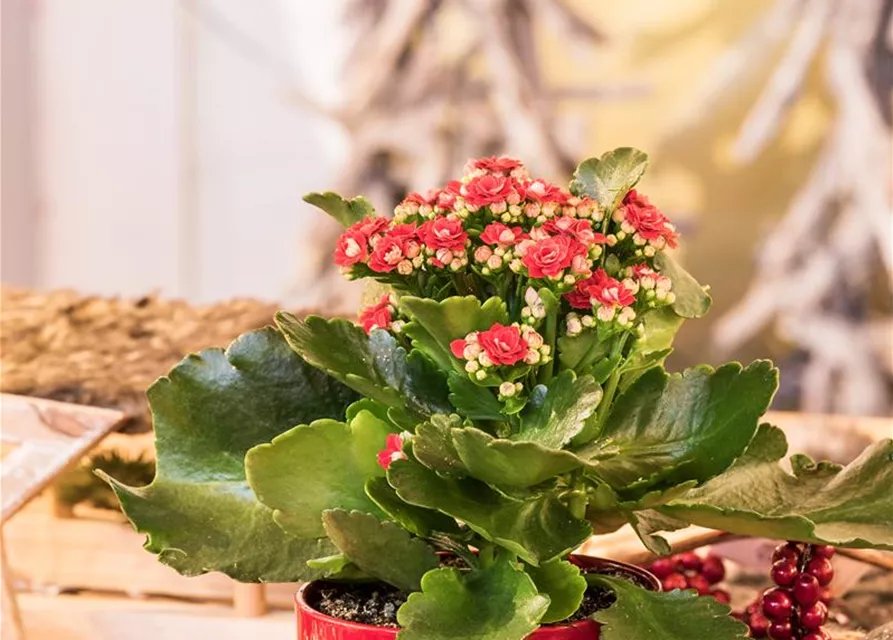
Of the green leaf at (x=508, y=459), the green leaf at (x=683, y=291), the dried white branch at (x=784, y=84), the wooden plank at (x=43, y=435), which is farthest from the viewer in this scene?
the dried white branch at (x=784, y=84)

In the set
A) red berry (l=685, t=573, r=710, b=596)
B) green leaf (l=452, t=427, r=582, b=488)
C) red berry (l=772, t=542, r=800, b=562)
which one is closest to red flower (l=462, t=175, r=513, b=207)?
green leaf (l=452, t=427, r=582, b=488)

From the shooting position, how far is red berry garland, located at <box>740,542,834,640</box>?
63 cm

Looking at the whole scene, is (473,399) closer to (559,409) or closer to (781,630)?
(559,409)

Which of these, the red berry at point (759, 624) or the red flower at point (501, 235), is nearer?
the red flower at point (501, 235)

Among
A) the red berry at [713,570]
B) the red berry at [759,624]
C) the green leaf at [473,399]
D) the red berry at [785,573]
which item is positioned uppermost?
the green leaf at [473,399]

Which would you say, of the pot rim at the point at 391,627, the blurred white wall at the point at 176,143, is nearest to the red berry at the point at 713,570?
the pot rim at the point at 391,627

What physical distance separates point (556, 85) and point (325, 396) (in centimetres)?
174

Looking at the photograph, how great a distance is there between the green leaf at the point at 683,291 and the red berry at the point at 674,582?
0.30 meters

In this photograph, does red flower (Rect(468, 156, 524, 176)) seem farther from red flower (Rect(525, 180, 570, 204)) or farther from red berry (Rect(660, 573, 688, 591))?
red berry (Rect(660, 573, 688, 591))

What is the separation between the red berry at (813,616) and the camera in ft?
2.08

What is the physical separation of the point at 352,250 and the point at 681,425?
0.19 metres

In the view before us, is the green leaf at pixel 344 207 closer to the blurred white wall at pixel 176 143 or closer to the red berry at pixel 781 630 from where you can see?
the red berry at pixel 781 630

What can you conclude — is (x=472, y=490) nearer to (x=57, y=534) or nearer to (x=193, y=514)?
(x=193, y=514)

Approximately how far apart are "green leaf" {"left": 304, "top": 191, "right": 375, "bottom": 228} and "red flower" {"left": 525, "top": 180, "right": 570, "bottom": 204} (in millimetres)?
107
